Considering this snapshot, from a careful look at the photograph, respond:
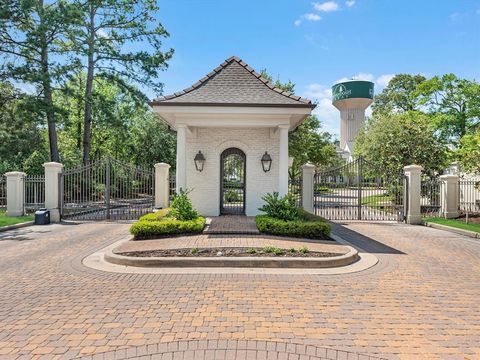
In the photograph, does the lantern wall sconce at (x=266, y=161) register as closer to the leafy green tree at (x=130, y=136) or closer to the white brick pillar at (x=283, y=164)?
the white brick pillar at (x=283, y=164)

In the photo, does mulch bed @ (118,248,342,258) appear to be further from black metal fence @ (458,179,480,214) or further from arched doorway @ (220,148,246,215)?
black metal fence @ (458,179,480,214)

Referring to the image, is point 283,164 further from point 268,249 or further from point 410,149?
point 410,149

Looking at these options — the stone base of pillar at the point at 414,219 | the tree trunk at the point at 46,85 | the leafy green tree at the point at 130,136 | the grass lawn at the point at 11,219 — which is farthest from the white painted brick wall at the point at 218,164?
the leafy green tree at the point at 130,136

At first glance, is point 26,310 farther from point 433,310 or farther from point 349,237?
point 349,237

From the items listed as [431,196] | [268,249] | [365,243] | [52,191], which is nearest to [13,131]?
[52,191]

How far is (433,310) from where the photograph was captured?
478 centimetres

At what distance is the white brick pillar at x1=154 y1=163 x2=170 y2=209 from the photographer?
1606 centimetres

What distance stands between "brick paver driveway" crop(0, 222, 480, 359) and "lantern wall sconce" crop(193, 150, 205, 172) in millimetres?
6239

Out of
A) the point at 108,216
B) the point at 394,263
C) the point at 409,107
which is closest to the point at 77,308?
the point at 394,263

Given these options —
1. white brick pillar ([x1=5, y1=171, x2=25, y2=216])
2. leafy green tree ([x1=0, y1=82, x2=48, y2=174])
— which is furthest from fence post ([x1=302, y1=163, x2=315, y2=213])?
leafy green tree ([x1=0, y1=82, x2=48, y2=174])

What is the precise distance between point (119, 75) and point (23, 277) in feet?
70.3

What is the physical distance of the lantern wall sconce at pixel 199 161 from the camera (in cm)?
1275

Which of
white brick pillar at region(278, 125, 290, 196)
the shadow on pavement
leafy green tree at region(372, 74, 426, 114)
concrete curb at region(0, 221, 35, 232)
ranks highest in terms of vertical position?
leafy green tree at region(372, 74, 426, 114)

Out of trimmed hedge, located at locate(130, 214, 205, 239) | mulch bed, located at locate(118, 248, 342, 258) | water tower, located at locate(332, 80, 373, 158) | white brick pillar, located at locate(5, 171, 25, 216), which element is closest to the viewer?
mulch bed, located at locate(118, 248, 342, 258)
